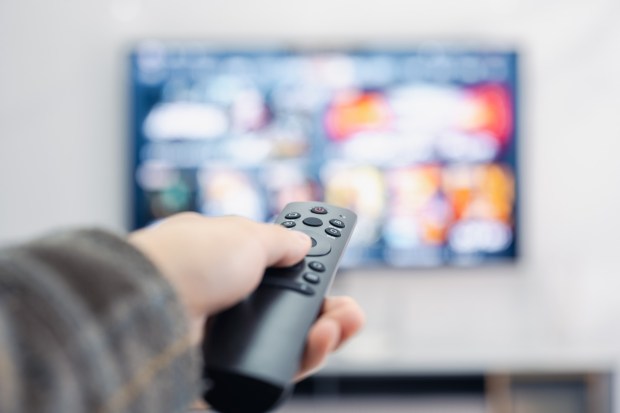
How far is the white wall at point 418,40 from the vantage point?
2.75 m

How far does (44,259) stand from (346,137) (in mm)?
2375

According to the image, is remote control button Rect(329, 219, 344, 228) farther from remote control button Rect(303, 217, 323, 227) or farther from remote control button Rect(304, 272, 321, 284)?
remote control button Rect(304, 272, 321, 284)

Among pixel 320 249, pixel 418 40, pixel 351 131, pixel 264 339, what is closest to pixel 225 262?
pixel 264 339

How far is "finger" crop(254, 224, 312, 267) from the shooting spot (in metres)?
0.53

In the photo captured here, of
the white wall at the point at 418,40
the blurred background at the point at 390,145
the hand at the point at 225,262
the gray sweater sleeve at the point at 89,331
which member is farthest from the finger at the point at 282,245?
the white wall at the point at 418,40

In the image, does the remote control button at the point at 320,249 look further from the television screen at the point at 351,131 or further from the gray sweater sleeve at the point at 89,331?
the television screen at the point at 351,131

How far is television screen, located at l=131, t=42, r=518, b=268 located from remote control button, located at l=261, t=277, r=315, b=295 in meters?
2.12

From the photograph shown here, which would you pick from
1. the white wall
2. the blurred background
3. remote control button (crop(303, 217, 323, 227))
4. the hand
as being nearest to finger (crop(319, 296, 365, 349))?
the hand

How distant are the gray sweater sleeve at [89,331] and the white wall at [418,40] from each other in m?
2.40

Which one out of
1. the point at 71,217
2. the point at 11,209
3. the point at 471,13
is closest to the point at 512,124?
the point at 471,13

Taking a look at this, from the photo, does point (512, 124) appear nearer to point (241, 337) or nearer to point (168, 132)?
point (168, 132)

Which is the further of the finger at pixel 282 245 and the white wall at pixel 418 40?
the white wall at pixel 418 40

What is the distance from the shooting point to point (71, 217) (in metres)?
2.79

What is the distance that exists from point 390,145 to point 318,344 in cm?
221
